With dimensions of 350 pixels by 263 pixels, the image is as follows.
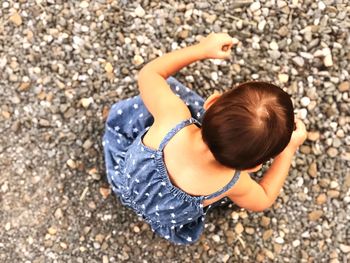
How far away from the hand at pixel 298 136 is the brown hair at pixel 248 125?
0.56 meters

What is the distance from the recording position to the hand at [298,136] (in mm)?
2004

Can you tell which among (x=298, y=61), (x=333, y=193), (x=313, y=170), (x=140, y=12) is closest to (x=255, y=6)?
(x=298, y=61)

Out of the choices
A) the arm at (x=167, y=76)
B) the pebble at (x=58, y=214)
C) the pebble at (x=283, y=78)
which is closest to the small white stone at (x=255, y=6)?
the pebble at (x=283, y=78)

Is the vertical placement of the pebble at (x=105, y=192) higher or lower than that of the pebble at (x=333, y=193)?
lower

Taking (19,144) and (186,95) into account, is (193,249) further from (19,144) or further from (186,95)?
(19,144)

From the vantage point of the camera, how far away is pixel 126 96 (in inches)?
88.6

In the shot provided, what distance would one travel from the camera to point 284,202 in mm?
2166

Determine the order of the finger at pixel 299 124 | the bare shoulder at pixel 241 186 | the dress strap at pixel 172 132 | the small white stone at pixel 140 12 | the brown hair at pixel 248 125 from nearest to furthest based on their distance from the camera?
1. the brown hair at pixel 248 125
2. the dress strap at pixel 172 132
3. the bare shoulder at pixel 241 186
4. the finger at pixel 299 124
5. the small white stone at pixel 140 12

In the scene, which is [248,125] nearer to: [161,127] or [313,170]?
[161,127]

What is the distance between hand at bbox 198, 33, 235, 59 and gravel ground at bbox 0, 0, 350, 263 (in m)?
0.33

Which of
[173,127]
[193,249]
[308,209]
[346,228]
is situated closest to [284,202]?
[308,209]

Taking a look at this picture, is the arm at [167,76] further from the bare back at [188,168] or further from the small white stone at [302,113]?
the small white stone at [302,113]

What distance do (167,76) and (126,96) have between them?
1.08 ft

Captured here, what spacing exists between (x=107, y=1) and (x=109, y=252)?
3.20 feet
